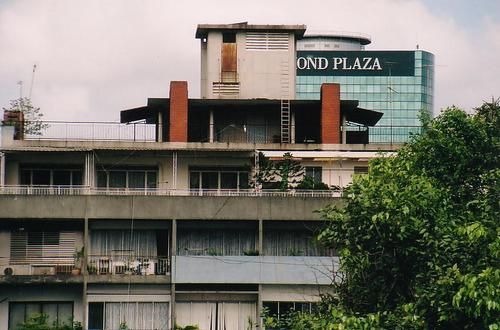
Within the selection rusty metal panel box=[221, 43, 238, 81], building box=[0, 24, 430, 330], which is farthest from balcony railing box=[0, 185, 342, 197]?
rusty metal panel box=[221, 43, 238, 81]

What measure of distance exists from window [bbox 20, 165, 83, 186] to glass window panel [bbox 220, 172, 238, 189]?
23.3ft

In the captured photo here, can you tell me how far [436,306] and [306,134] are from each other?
35.7 meters

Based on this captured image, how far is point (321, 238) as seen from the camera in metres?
35.9

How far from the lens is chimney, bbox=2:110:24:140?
61.7 meters

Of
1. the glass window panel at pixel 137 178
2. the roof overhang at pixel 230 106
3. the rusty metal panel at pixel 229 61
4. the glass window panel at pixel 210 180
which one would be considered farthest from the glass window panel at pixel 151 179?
the rusty metal panel at pixel 229 61

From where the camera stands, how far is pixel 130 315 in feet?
195

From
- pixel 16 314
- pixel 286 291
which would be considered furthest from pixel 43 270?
pixel 286 291

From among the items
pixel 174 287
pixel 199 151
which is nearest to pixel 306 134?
pixel 199 151

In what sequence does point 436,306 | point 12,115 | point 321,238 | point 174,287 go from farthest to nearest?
point 12,115 → point 174,287 → point 321,238 → point 436,306

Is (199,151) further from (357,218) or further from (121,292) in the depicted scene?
(357,218)

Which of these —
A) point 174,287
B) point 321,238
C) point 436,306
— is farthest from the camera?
point 174,287

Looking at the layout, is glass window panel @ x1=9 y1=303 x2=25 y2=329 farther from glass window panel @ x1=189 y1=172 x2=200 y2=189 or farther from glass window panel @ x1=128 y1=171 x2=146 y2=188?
glass window panel @ x1=189 y1=172 x2=200 y2=189

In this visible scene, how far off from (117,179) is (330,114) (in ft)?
37.1

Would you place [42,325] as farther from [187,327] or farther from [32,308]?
[187,327]
